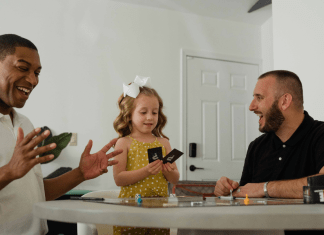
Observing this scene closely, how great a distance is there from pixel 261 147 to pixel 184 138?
2.36m

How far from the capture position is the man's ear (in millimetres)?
1977

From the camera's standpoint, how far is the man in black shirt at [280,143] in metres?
1.66

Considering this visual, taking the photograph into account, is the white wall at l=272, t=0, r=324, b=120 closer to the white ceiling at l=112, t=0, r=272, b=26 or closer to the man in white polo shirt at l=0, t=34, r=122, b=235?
the white ceiling at l=112, t=0, r=272, b=26

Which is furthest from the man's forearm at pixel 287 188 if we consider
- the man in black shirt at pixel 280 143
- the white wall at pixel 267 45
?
the white wall at pixel 267 45

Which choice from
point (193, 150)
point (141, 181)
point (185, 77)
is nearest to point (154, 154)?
point (141, 181)

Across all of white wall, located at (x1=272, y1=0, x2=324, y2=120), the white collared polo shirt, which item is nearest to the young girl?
the white collared polo shirt

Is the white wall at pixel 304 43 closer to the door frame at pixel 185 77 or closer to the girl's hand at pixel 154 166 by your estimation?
the girl's hand at pixel 154 166

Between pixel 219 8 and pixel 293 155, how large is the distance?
3.33 metres

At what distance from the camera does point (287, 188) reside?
146cm

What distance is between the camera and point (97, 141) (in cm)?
400

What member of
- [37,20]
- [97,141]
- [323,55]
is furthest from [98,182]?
[323,55]

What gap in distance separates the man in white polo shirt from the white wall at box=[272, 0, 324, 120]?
5.93ft

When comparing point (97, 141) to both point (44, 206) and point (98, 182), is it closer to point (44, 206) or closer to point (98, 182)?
point (98, 182)

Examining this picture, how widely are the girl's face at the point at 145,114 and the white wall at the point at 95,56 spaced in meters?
2.13
